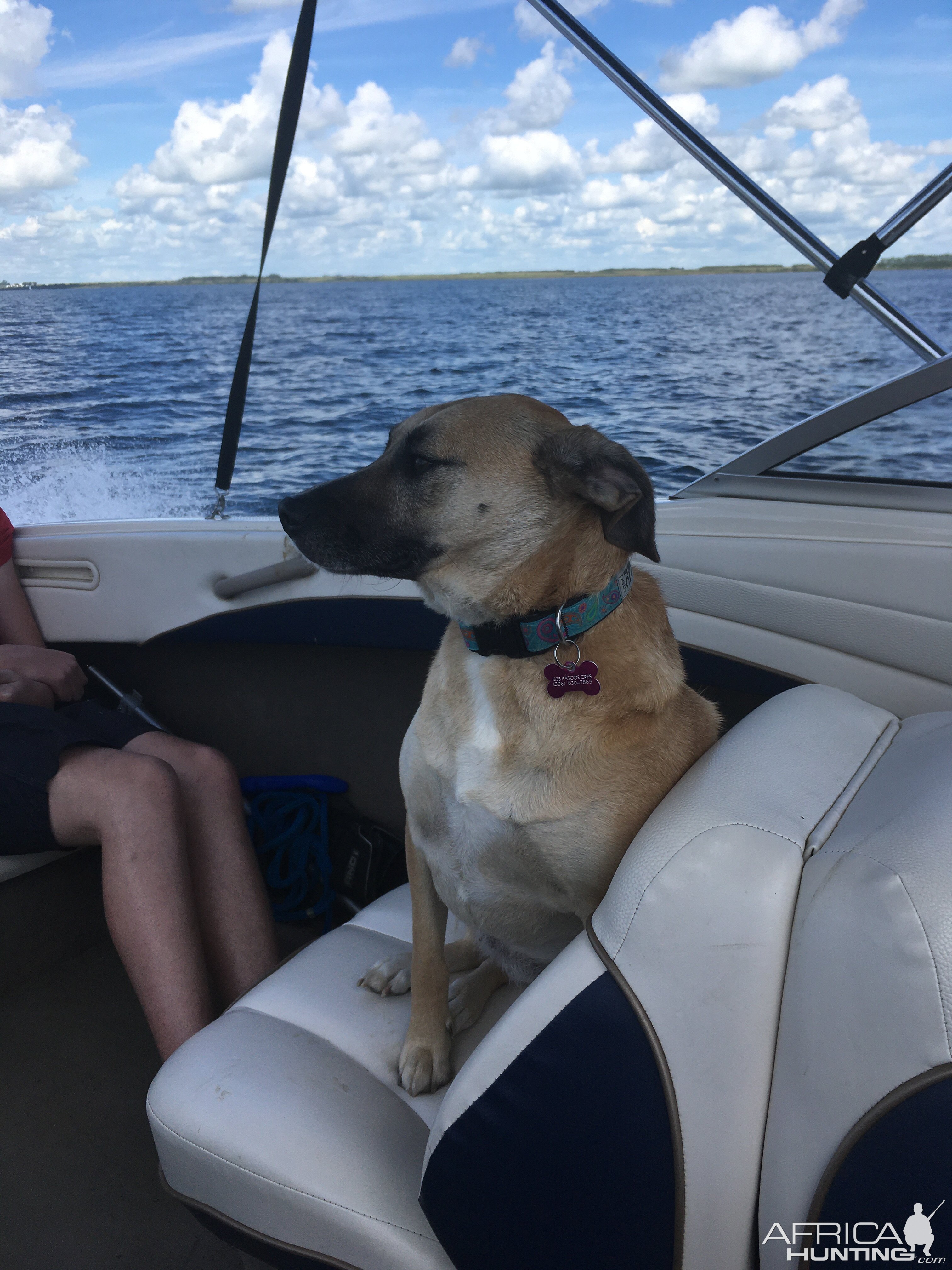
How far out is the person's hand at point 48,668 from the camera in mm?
2045

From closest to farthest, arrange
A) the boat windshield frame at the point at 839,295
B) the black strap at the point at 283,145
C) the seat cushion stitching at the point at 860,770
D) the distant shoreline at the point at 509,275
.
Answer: the seat cushion stitching at the point at 860,770 → the boat windshield frame at the point at 839,295 → the black strap at the point at 283,145 → the distant shoreline at the point at 509,275

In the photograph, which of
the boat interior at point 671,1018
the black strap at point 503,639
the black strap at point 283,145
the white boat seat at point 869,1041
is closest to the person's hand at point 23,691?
the boat interior at point 671,1018

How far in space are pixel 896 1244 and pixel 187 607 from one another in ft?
7.12

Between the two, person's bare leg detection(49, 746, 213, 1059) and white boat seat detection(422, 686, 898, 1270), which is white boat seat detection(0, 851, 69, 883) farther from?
white boat seat detection(422, 686, 898, 1270)

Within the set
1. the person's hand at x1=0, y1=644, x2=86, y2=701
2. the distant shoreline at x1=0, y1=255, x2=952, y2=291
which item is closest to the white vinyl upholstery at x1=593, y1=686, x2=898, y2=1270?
the distant shoreline at x1=0, y1=255, x2=952, y2=291

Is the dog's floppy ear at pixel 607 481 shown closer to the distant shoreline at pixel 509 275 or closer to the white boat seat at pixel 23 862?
the distant shoreline at pixel 509 275

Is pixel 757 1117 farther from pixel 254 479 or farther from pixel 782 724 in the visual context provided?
pixel 254 479

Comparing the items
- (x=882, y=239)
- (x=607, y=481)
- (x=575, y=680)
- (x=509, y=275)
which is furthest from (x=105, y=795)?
(x=509, y=275)

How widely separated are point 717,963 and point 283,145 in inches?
73.3

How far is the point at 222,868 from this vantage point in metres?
1.86

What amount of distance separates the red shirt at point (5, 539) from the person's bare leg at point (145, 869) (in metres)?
0.79

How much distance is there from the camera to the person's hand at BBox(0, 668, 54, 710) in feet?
6.35

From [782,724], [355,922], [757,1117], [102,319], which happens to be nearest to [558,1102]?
[757,1117]

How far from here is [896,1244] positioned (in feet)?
2.17
